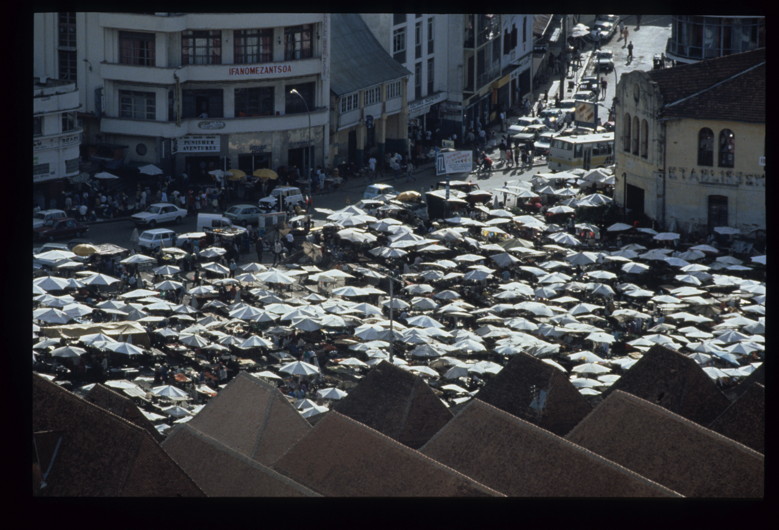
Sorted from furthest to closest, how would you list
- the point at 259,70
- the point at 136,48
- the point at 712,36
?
1. the point at 712,36
2. the point at 259,70
3. the point at 136,48

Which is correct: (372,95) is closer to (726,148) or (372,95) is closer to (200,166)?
(200,166)

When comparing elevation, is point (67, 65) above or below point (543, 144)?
above

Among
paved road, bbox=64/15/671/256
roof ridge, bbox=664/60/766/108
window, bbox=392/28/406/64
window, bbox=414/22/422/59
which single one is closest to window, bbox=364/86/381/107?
window, bbox=392/28/406/64

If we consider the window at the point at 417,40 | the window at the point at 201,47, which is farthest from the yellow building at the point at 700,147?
the window at the point at 201,47

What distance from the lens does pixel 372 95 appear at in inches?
3605

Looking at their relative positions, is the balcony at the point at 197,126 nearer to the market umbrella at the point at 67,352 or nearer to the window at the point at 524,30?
the window at the point at 524,30

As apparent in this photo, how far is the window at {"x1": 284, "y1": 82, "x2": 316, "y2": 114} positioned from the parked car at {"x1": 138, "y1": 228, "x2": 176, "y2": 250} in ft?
62.8

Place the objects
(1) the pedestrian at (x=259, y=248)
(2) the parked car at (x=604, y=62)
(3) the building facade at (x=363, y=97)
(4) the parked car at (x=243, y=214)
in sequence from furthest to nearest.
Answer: (2) the parked car at (x=604, y=62) → (3) the building facade at (x=363, y=97) → (4) the parked car at (x=243, y=214) → (1) the pedestrian at (x=259, y=248)

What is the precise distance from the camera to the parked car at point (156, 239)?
69.0 meters

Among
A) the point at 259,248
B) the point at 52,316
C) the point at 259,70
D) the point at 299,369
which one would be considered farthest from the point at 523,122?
the point at 299,369

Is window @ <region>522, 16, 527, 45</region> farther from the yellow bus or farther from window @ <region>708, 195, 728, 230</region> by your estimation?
window @ <region>708, 195, 728, 230</region>

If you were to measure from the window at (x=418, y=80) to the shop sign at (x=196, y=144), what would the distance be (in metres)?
16.4

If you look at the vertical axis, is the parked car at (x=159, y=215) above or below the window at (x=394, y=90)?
below

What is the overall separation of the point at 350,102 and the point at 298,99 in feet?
13.0
